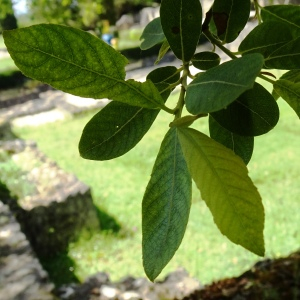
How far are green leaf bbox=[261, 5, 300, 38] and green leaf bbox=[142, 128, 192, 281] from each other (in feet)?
0.70

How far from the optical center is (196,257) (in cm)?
366

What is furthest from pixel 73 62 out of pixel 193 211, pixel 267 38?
pixel 193 211

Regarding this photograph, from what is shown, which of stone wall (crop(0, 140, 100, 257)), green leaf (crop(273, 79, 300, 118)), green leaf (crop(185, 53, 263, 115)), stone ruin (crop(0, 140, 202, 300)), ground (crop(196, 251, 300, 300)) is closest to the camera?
green leaf (crop(185, 53, 263, 115))

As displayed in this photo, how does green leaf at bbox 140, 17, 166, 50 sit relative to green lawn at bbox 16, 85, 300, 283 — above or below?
above

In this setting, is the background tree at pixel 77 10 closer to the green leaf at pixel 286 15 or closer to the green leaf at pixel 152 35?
the green leaf at pixel 152 35

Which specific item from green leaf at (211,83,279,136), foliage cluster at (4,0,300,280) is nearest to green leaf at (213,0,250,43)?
foliage cluster at (4,0,300,280)

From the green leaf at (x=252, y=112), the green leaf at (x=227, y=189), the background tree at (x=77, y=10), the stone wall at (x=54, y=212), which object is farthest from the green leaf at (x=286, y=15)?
the stone wall at (x=54, y=212)

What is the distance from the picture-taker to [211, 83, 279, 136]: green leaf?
0.42 meters

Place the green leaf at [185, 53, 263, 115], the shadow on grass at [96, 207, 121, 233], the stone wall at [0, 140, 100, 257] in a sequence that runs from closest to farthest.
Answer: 1. the green leaf at [185, 53, 263, 115]
2. the stone wall at [0, 140, 100, 257]
3. the shadow on grass at [96, 207, 121, 233]

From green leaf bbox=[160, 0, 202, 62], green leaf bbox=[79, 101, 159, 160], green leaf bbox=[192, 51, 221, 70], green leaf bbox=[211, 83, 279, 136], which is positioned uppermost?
green leaf bbox=[160, 0, 202, 62]

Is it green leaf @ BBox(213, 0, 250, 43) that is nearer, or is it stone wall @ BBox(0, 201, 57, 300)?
green leaf @ BBox(213, 0, 250, 43)

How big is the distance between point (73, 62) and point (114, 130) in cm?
13

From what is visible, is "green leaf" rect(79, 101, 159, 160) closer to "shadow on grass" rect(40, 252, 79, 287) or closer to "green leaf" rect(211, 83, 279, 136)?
"green leaf" rect(211, 83, 279, 136)

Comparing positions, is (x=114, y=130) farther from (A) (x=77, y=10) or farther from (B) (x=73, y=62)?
(A) (x=77, y=10)
